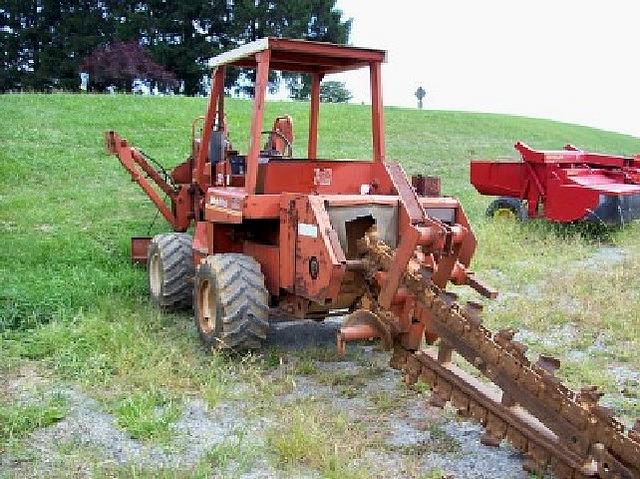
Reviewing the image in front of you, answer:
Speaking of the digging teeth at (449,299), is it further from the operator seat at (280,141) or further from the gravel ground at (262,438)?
the operator seat at (280,141)

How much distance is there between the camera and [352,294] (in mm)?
5320

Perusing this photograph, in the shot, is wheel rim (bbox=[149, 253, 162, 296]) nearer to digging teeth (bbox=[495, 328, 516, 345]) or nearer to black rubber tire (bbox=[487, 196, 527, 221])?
digging teeth (bbox=[495, 328, 516, 345])

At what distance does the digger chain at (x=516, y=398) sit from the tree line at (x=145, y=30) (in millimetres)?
31828

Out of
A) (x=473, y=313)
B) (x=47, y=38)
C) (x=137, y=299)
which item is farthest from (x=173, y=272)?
(x=47, y=38)

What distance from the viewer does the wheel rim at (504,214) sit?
38.8 ft

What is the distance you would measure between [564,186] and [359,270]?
6.63 m

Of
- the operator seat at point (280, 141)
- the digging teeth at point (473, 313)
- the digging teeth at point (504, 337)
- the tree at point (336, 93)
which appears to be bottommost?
the digging teeth at point (504, 337)

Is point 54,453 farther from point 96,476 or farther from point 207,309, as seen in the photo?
point 207,309

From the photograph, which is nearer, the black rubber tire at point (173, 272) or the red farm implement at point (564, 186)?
the black rubber tire at point (173, 272)

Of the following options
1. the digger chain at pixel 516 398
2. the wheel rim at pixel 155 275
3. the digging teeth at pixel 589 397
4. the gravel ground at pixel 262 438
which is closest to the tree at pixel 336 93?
the wheel rim at pixel 155 275

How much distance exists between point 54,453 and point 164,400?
868 mm

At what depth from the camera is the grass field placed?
16.5 feet

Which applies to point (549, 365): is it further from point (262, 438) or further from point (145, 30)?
point (145, 30)

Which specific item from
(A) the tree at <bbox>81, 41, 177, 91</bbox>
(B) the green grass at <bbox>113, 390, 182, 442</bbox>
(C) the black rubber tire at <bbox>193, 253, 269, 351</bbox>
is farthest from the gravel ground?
(A) the tree at <bbox>81, 41, 177, 91</bbox>
